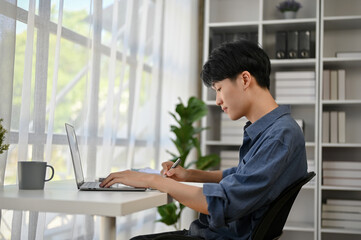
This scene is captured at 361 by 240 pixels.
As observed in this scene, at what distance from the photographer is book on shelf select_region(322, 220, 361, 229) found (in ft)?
11.7

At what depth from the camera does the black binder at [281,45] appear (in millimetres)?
3805

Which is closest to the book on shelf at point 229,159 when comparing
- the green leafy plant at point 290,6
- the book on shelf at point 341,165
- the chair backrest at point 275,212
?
the book on shelf at point 341,165

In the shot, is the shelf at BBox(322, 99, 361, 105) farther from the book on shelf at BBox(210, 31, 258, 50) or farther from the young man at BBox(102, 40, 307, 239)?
the young man at BBox(102, 40, 307, 239)

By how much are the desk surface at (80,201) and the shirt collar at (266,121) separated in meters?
0.38

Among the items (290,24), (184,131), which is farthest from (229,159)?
(290,24)

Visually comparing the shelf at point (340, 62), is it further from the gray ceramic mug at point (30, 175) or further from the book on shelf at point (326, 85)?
the gray ceramic mug at point (30, 175)

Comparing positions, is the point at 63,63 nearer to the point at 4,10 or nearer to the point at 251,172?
the point at 4,10

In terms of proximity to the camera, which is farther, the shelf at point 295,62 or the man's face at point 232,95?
the shelf at point 295,62

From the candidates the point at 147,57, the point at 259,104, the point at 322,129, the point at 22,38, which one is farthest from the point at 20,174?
the point at 322,129

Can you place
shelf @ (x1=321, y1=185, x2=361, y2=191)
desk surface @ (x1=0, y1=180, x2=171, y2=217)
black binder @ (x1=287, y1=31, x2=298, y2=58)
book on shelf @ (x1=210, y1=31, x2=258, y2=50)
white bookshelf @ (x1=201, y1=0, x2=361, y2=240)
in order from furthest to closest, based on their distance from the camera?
1. book on shelf @ (x1=210, y1=31, x2=258, y2=50)
2. black binder @ (x1=287, y1=31, x2=298, y2=58)
3. white bookshelf @ (x1=201, y1=0, x2=361, y2=240)
4. shelf @ (x1=321, y1=185, x2=361, y2=191)
5. desk surface @ (x1=0, y1=180, x2=171, y2=217)

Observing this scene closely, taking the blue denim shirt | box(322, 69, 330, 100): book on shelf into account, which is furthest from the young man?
box(322, 69, 330, 100): book on shelf

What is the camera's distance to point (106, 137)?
2709mm

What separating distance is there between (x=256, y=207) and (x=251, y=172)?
10 centimetres

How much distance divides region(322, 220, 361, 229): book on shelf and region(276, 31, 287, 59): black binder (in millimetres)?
1314
